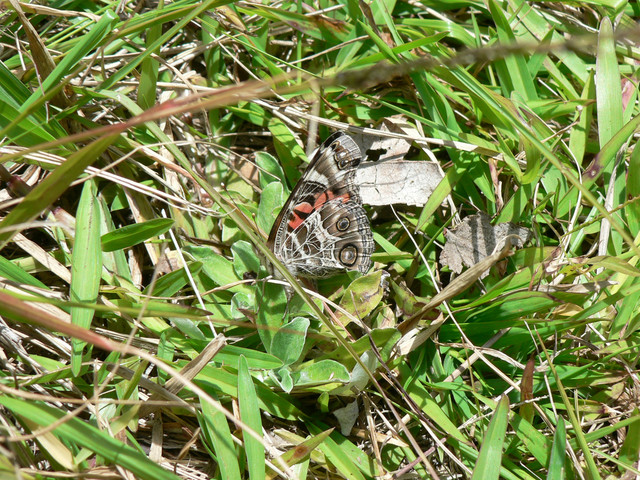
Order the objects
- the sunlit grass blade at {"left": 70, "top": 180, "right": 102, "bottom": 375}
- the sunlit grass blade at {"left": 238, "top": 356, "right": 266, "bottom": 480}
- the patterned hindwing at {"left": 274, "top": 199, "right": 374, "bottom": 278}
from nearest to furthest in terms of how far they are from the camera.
Answer: the sunlit grass blade at {"left": 238, "top": 356, "right": 266, "bottom": 480}
the sunlit grass blade at {"left": 70, "top": 180, "right": 102, "bottom": 375}
the patterned hindwing at {"left": 274, "top": 199, "right": 374, "bottom": 278}

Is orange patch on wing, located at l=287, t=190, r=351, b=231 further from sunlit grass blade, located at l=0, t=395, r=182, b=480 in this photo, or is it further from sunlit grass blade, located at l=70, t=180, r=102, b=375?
sunlit grass blade, located at l=0, t=395, r=182, b=480

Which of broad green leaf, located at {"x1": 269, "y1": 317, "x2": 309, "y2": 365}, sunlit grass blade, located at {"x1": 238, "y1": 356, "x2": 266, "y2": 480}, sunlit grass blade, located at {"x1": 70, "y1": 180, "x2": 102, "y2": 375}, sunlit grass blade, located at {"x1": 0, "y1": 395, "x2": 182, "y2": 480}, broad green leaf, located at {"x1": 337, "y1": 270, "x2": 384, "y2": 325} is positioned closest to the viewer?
sunlit grass blade, located at {"x1": 0, "y1": 395, "x2": 182, "y2": 480}

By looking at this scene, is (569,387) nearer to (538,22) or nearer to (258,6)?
(538,22)

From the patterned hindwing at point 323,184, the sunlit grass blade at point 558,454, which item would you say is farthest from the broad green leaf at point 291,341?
the sunlit grass blade at point 558,454

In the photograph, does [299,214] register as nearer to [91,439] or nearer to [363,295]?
[363,295]

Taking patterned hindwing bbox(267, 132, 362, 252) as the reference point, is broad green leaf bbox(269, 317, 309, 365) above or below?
below

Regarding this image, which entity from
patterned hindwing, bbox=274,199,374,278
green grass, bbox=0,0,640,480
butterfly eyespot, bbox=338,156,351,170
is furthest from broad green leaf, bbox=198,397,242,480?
butterfly eyespot, bbox=338,156,351,170

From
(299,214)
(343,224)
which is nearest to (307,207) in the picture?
(299,214)
